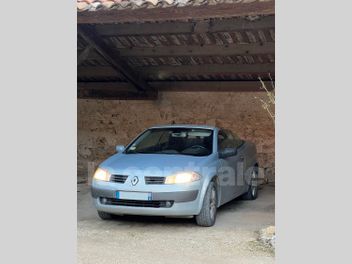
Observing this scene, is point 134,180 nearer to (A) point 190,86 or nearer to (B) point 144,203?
(B) point 144,203

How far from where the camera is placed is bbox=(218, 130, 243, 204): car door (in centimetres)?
719

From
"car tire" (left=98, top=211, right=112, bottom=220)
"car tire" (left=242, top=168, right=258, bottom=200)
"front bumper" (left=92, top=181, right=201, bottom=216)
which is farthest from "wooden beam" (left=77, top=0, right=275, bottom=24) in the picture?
"car tire" (left=242, top=168, right=258, bottom=200)

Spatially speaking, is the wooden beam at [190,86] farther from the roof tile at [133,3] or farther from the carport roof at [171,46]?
the roof tile at [133,3]

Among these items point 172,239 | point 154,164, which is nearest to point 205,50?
point 154,164

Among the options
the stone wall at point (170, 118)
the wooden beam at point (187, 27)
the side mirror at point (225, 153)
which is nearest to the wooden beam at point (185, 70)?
the stone wall at point (170, 118)

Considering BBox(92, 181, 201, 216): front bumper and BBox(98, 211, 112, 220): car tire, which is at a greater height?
BBox(92, 181, 201, 216): front bumper

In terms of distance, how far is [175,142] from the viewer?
25.1 ft

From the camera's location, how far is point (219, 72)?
1038 cm

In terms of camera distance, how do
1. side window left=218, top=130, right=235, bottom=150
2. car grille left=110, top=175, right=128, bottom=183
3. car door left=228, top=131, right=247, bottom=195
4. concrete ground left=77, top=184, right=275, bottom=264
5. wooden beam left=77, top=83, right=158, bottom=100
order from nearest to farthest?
concrete ground left=77, top=184, right=275, bottom=264 < car grille left=110, top=175, right=128, bottom=183 < side window left=218, top=130, right=235, bottom=150 < car door left=228, top=131, right=247, bottom=195 < wooden beam left=77, top=83, right=158, bottom=100

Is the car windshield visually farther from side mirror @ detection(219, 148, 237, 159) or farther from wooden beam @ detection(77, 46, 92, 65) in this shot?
wooden beam @ detection(77, 46, 92, 65)

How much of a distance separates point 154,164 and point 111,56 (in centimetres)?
391

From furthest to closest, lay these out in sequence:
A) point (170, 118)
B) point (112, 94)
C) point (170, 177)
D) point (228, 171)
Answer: point (112, 94) < point (170, 118) < point (228, 171) < point (170, 177)

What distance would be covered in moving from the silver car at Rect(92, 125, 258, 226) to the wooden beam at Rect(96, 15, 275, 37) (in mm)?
1791

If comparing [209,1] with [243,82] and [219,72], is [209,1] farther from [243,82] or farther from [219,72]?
[243,82]
